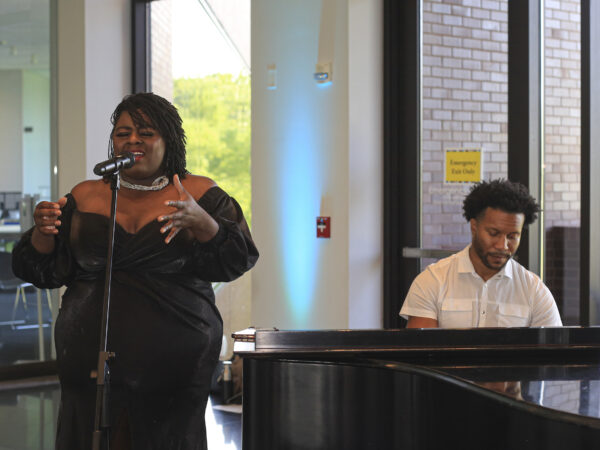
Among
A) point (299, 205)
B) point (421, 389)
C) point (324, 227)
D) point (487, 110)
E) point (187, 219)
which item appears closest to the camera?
point (421, 389)

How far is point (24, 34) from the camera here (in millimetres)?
6016

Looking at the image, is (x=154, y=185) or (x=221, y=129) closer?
(x=154, y=185)

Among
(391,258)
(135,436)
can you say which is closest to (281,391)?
(135,436)

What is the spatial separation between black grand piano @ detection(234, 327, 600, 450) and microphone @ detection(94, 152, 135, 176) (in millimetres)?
575

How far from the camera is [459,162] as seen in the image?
4.53 meters

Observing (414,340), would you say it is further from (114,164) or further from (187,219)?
(114,164)

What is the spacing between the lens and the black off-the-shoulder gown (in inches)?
82.0

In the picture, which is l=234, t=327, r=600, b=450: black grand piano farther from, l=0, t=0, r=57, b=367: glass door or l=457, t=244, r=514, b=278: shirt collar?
l=0, t=0, r=57, b=367: glass door

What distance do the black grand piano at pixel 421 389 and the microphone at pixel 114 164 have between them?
58 centimetres

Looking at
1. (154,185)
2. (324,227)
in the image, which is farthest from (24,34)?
(154,185)

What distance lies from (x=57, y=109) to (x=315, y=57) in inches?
94.8

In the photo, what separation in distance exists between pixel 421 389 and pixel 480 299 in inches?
47.0

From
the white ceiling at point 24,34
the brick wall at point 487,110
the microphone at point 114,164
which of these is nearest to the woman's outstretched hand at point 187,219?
the microphone at point 114,164

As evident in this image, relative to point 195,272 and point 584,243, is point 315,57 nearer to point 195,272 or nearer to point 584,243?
Result: point 584,243
